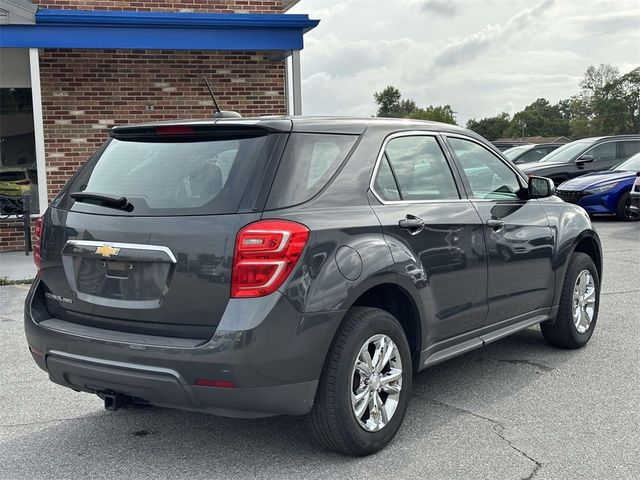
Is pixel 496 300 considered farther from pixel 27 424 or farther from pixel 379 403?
pixel 27 424

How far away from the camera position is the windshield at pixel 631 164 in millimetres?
15537

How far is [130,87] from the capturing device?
12281mm

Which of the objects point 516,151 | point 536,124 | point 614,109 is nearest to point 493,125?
point 536,124

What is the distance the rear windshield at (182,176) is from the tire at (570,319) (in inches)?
118

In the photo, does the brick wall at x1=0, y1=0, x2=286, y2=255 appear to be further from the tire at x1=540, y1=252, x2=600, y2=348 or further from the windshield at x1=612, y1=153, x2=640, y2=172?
the tire at x1=540, y1=252, x2=600, y2=348

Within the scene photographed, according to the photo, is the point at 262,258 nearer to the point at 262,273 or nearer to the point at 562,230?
the point at 262,273

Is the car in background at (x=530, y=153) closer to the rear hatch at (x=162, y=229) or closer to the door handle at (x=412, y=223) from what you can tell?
the door handle at (x=412, y=223)

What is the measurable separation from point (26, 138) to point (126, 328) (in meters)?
10.4

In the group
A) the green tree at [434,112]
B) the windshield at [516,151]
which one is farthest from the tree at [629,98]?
the windshield at [516,151]

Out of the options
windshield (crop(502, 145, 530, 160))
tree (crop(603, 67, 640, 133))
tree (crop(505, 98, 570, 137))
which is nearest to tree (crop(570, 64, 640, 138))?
tree (crop(603, 67, 640, 133))

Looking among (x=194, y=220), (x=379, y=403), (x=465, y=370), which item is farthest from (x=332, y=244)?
(x=465, y=370)

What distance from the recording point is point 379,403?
380 centimetres

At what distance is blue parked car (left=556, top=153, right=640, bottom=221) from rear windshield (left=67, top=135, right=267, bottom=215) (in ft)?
41.0

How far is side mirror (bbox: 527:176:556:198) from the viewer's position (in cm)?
516
